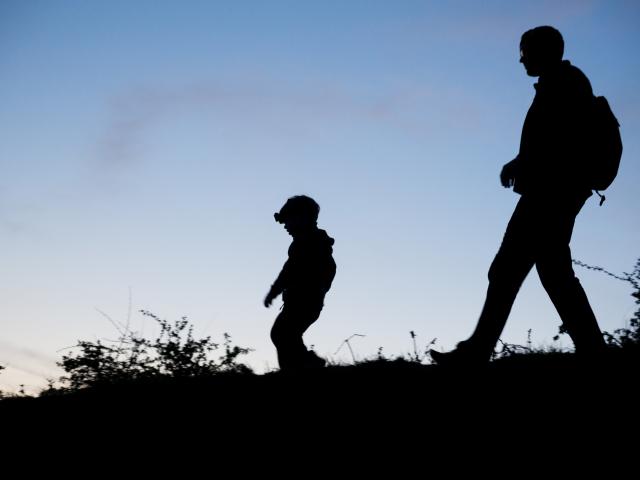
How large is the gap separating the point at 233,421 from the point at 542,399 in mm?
1597

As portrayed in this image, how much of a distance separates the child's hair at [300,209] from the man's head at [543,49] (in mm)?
2548

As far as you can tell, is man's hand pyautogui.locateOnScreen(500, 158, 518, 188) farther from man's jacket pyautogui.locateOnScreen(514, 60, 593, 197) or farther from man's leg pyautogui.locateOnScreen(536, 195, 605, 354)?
man's leg pyautogui.locateOnScreen(536, 195, 605, 354)

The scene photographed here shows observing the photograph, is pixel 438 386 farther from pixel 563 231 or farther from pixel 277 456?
pixel 563 231

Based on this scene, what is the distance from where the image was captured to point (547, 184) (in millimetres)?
3697

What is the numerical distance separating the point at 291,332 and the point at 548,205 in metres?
2.65

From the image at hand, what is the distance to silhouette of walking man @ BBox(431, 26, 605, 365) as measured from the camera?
3.63m

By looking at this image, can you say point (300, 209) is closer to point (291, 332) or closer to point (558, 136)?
point (291, 332)

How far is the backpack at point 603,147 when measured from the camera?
11.7ft

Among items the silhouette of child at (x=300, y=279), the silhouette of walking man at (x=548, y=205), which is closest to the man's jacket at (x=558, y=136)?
the silhouette of walking man at (x=548, y=205)

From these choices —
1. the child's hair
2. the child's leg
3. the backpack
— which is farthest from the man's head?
the child's leg

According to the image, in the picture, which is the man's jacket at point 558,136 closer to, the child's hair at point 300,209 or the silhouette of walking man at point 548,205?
the silhouette of walking man at point 548,205

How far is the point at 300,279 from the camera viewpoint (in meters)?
5.64

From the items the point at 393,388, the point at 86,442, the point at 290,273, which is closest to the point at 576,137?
the point at 393,388

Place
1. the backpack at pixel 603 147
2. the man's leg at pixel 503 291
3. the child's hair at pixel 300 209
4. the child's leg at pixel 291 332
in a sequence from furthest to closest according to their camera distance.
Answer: the child's hair at pixel 300 209 → the child's leg at pixel 291 332 → the man's leg at pixel 503 291 → the backpack at pixel 603 147
